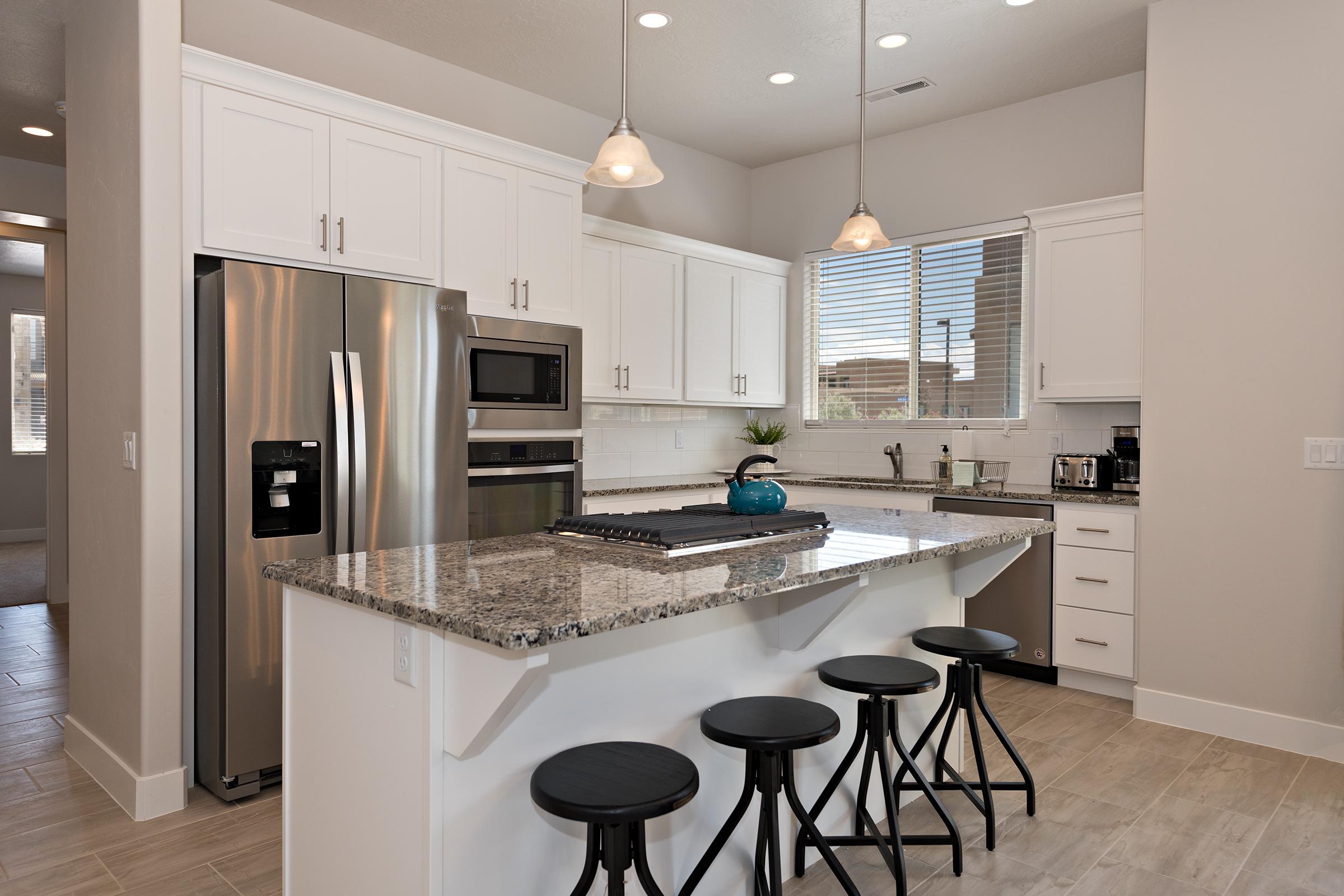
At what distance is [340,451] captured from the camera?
9.46 feet

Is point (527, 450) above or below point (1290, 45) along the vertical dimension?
below

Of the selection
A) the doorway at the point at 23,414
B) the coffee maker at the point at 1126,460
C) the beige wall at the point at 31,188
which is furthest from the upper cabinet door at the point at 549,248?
the doorway at the point at 23,414

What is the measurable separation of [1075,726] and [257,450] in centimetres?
326

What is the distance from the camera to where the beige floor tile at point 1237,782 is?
2.76 metres

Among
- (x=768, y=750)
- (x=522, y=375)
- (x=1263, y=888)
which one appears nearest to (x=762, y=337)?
(x=522, y=375)

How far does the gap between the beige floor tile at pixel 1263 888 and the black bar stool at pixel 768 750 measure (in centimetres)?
114

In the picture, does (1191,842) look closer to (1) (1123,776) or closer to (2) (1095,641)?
(1) (1123,776)

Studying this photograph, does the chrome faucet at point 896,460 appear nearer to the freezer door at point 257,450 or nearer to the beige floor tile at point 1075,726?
the beige floor tile at point 1075,726

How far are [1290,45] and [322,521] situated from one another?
3.93m

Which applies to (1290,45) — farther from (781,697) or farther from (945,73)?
(781,697)

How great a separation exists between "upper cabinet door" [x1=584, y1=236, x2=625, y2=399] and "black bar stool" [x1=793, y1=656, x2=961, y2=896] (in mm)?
2420

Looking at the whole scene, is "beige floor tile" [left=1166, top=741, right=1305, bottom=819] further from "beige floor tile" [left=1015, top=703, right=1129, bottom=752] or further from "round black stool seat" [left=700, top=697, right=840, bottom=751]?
"round black stool seat" [left=700, top=697, right=840, bottom=751]

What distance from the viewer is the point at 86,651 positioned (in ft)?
10.1

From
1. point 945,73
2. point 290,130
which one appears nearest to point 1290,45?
point 945,73
